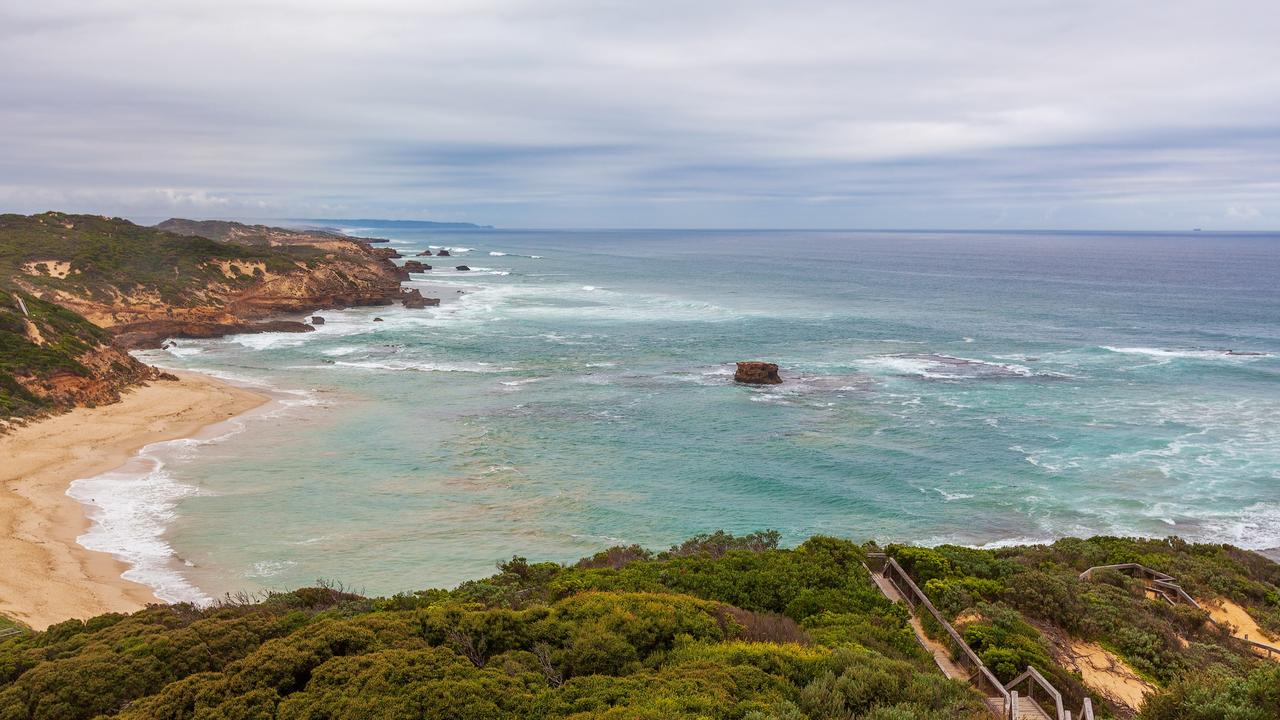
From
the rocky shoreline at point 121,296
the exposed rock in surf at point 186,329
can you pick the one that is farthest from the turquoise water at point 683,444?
the rocky shoreline at point 121,296

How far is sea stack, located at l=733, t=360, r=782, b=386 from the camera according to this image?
154 ft

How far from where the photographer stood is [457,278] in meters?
120

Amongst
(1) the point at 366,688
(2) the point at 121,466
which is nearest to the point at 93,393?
(2) the point at 121,466

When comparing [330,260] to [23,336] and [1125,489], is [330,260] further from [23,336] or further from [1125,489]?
[1125,489]

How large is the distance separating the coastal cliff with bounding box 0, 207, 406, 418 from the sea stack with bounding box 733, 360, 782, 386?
36.5 metres

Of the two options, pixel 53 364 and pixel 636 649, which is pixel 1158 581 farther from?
pixel 53 364

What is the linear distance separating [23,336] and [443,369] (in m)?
23.8

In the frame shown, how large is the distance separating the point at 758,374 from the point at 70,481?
35.1 metres

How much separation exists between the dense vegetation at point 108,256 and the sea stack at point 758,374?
52.5 metres

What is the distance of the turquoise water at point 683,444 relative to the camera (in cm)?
2619

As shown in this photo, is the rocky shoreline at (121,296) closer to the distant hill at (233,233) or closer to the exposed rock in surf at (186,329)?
the exposed rock in surf at (186,329)

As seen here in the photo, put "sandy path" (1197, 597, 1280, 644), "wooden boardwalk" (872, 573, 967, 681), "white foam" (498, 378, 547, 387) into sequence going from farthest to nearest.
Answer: "white foam" (498, 378, 547, 387) < "sandy path" (1197, 597, 1280, 644) < "wooden boardwalk" (872, 573, 967, 681)

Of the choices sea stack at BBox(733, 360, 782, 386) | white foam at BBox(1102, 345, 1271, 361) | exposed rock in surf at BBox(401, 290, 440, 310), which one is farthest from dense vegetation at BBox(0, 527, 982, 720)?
exposed rock in surf at BBox(401, 290, 440, 310)

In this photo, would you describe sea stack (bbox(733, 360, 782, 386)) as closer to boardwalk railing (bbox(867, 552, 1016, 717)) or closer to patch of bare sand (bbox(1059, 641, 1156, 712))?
boardwalk railing (bbox(867, 552, 1016, 717))
